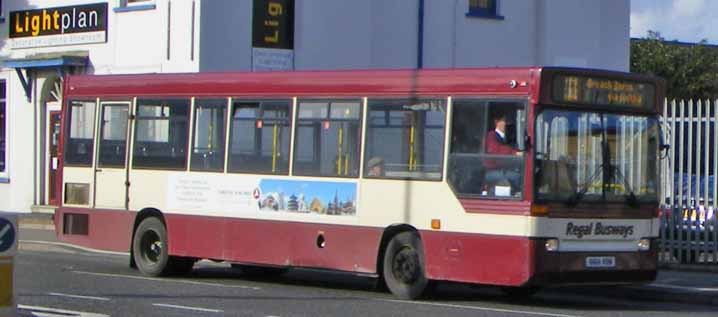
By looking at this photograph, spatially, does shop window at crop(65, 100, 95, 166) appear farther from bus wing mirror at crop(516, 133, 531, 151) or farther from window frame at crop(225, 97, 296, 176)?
bus wing mirror at crop(516, 133, 531, 151)

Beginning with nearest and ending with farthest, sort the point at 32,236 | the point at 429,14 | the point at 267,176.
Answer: the point at 267,176 < the point at 32,236 < the point at 429,14

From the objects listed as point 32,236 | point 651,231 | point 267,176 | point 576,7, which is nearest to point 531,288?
point 651,231

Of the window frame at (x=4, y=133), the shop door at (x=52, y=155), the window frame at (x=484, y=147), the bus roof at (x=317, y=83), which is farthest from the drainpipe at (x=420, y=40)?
the window frame at (x=484, y=147)

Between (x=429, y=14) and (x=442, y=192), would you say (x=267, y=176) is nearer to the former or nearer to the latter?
(x=442, y=192)

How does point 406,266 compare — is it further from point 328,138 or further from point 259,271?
point 259,271

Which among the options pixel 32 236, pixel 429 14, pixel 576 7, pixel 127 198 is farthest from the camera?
pixel 576 7

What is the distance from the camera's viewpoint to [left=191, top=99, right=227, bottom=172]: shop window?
693 inches

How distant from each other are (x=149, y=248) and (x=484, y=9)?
1414cm

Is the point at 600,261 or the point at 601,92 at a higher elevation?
the point at 601,92

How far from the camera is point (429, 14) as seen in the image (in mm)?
29594


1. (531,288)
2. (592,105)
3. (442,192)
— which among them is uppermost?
(592,105)

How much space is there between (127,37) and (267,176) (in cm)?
1128

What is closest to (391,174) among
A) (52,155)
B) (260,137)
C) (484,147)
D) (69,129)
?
(484,147)

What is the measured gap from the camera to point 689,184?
1919 centimetres
